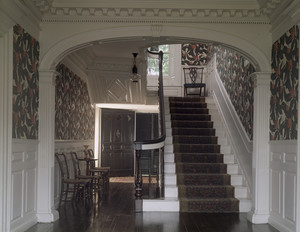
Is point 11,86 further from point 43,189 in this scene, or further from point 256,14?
point 256,14

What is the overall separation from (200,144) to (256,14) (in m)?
3.28

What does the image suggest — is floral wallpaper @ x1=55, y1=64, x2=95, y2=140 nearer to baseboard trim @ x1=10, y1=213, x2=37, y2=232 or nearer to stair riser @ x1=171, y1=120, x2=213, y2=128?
baseboard trim @ x1=10, y1=213, x2=37, y2=232

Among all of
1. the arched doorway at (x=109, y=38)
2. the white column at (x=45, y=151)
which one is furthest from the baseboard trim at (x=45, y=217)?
the arched doorway at (x=109, y=38)

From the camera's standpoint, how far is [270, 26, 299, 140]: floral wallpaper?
4246 mm

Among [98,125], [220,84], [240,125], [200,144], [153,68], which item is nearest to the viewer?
[240,125]

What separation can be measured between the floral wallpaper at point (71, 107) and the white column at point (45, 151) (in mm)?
1176

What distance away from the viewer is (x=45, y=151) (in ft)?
16.6

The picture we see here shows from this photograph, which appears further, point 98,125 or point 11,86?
point 98,125

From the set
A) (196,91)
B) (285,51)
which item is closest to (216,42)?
(285,51)

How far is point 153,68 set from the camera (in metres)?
12.1

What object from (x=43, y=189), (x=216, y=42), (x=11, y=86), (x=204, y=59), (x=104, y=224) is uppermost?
(x=204, y=59)

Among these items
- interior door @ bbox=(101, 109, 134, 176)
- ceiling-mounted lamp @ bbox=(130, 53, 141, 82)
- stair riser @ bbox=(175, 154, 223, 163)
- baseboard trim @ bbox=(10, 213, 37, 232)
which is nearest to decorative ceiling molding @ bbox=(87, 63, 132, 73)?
ceiling-mounted lamp @ bbox=(130, 53, 141, 82)

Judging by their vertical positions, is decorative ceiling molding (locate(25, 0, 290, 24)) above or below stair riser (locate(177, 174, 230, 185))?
above

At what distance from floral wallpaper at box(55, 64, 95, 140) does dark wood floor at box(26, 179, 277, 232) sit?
1541 millimetres
